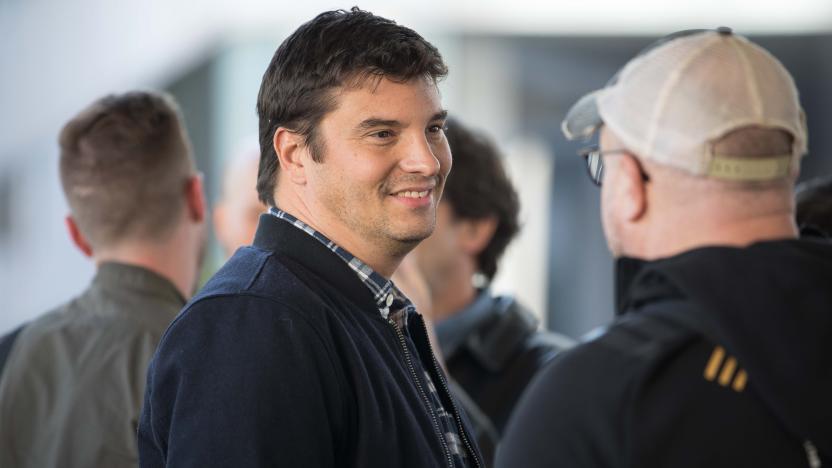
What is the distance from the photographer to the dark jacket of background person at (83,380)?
213cm

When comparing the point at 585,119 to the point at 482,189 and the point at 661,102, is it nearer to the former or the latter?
the point at 661,102

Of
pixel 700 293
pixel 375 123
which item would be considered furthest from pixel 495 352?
pixel 700 293

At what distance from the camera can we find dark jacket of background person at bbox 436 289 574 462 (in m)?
2.78

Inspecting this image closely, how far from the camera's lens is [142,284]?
235 centimetres

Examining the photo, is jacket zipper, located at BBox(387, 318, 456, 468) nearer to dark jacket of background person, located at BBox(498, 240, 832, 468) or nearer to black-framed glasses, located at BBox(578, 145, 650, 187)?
dark jacket of background person, located at BBox(498, 240, 832, 468)

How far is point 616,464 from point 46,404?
1289 millimetres

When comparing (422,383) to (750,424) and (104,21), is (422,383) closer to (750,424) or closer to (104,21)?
(750,424)

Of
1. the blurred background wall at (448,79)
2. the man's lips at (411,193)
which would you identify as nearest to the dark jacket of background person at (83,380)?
the man's lips at (411,193)

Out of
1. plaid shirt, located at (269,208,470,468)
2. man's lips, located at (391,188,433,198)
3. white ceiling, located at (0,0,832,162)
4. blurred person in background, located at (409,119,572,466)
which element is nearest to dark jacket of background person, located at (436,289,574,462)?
blurred person in background, located at (409,119,572,466)

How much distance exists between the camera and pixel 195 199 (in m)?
2.54

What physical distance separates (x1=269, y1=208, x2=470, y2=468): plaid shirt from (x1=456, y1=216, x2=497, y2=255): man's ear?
4.41 ft

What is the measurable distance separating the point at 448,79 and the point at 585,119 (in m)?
6.77

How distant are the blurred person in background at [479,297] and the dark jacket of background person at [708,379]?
1.21 m

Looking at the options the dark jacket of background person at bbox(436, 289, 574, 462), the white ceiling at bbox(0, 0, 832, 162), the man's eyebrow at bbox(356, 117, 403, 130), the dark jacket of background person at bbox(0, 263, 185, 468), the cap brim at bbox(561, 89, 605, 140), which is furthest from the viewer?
the white ceiling at bbox(0, 0, 832, 162)
